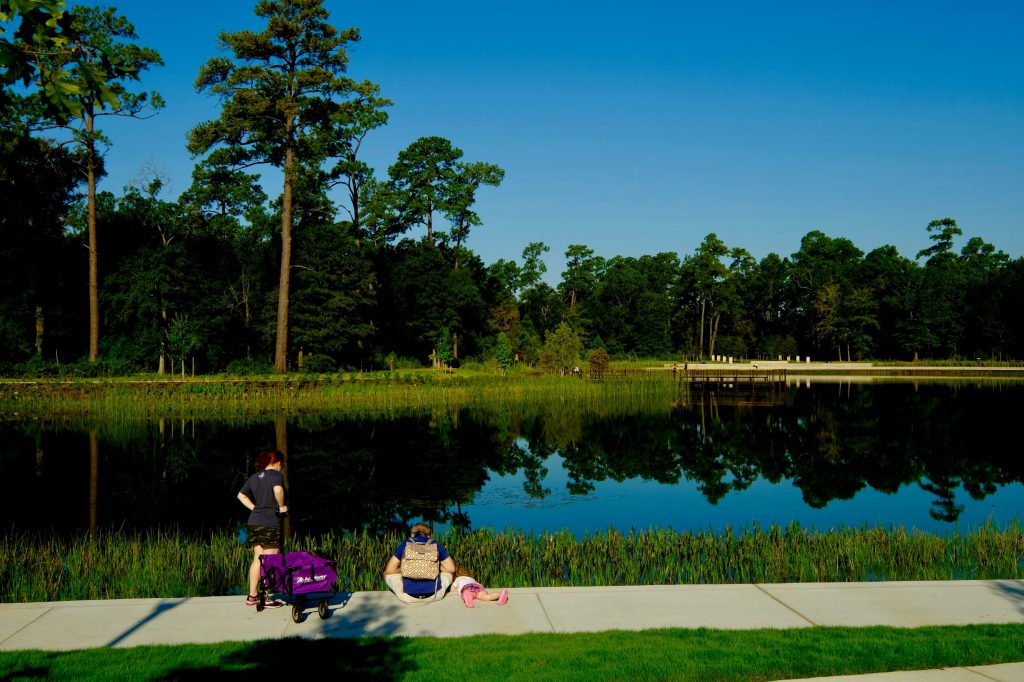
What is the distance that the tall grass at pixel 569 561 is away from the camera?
1012cm

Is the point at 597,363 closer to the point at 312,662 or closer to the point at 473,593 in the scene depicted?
the point at 473,593

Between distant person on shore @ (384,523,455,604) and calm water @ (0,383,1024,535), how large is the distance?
5.79 metres

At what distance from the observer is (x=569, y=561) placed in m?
11.4

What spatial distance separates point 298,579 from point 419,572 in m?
1.38

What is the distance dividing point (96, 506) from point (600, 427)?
1915 centimetres

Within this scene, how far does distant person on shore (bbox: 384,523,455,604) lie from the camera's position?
885cm

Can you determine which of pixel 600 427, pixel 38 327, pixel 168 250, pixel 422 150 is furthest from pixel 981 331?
pixel 38 327

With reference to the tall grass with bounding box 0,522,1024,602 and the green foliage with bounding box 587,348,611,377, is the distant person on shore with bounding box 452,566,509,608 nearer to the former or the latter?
the tall grass with bounding box 0,522,1024,602

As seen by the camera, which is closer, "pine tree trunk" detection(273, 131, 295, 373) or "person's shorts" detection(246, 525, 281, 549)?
"person's shorts" detection(246, 525, 281, 549)

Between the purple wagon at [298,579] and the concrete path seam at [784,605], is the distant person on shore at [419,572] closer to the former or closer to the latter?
the purple wagon at [298,579]

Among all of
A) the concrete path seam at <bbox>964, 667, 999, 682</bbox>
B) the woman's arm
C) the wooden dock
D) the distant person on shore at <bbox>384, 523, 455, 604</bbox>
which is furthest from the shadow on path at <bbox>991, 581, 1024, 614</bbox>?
the wooden dock

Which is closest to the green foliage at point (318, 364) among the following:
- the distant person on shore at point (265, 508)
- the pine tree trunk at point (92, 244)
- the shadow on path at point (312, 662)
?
the pine tree trunk at point (92, 244)

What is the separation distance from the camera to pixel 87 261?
1976 inches

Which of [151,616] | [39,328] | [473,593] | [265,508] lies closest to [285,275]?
[39,328]
